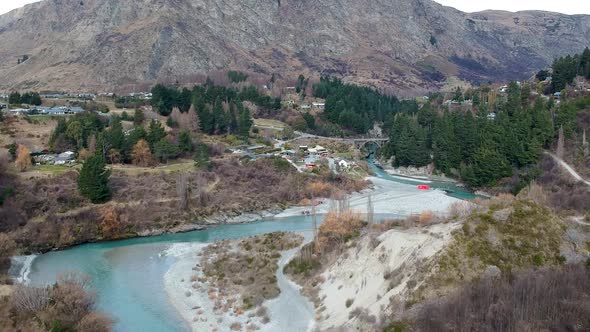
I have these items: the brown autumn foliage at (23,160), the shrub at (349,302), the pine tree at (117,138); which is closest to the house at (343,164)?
the pine tree at (117,138)

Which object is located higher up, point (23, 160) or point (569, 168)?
point (23, 160)

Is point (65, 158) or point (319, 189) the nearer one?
point (65, 158)

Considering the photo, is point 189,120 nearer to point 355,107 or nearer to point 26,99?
point 26,99

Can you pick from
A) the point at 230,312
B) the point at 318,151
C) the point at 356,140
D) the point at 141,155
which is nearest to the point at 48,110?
the point at 141,155

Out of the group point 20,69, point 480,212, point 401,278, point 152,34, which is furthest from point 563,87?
point 20,69

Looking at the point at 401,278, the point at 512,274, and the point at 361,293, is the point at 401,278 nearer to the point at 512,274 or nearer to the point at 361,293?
the point at 361,293

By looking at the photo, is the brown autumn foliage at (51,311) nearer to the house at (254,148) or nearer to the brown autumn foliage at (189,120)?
the house at (254,148)

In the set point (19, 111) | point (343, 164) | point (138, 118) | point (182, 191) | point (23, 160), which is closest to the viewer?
point (182, 191)
